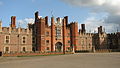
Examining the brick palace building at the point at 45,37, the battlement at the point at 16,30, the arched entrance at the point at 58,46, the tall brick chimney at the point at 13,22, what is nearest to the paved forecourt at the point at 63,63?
the brick palace building at the point at 45,37

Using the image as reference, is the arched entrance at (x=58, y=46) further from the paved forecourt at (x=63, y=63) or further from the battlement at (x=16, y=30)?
the paved forecourt at (x=63, y=63)

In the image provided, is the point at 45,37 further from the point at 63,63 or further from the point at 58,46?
the point at 63,63

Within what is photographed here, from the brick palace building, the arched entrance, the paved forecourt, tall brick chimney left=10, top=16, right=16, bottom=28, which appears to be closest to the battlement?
the brick palace building

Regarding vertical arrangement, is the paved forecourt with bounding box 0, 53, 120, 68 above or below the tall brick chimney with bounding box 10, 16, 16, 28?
below

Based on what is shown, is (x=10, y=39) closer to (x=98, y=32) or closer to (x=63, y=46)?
(x=63, y=46)

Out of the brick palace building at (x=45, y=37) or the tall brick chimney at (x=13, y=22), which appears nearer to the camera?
the brick palace building at (x=45, y=37)

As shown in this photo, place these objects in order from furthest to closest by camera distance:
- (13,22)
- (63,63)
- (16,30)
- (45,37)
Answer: (45,37) < (13,22) < (16,30) < (63,63)

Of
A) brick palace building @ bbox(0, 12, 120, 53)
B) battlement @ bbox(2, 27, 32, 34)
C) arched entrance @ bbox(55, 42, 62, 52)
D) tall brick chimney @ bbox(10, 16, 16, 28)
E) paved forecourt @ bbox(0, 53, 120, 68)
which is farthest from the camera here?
arched entrance @ bbox(55, 42, 62, 52)

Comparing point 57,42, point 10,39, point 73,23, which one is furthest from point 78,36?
point 10,39

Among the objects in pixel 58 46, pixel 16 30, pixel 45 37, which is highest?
pixel 16 30

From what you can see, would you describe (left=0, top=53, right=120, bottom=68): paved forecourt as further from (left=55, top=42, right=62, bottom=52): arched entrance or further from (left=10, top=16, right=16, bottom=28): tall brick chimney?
(left=55, top=42, right=62, bottom=52): arched entrance

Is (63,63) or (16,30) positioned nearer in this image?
(63,63)

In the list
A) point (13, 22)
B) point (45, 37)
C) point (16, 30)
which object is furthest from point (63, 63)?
point (13, 22)

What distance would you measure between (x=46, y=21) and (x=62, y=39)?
26.2 ft
